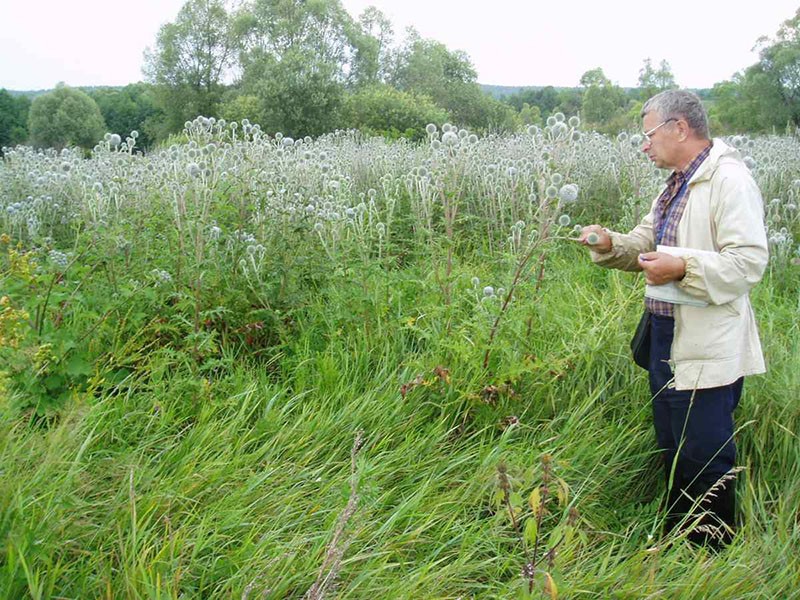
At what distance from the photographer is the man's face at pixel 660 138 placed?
109 inches

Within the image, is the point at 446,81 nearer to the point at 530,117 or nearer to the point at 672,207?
the point at 530,117

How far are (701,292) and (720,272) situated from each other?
10 cm

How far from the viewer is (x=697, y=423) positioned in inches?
111

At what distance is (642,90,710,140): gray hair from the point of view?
2.73 metres

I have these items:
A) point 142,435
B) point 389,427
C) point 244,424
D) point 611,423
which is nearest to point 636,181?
point 611,423

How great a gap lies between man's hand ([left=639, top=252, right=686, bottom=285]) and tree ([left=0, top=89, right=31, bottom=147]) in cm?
7671

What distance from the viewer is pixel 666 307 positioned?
2.92m

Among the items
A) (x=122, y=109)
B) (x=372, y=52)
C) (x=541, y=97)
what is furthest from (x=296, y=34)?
(x=541, y=97)

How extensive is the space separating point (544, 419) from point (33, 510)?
89.5 inches

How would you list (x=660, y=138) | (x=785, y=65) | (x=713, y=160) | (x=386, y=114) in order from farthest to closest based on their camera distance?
(x=785, y=65) → (x=386, y=114) → (x=660, y=138) → (x=713, y=160)

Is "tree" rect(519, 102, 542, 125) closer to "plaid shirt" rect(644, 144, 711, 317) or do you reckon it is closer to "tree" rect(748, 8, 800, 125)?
"tree" rect(748, 8, 800, 125)

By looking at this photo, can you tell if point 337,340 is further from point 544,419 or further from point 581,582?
point 581,582

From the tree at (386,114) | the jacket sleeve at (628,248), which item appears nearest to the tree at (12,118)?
the tree at (386,114)

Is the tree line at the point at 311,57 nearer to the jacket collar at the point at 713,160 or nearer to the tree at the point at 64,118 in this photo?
the tree at the point at 64,118
